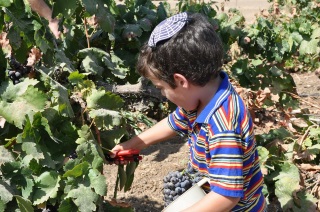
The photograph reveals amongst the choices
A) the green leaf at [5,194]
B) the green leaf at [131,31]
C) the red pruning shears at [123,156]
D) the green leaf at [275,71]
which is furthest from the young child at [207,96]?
the green leaf at [275,71]

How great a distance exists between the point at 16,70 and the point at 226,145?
2.90 ft

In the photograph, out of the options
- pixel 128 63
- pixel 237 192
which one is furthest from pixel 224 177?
pixel 128 63

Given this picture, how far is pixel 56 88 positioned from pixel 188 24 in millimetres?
540

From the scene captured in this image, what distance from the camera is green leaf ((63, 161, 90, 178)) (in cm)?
206

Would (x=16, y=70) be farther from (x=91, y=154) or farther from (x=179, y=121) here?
(x=179, y=121)

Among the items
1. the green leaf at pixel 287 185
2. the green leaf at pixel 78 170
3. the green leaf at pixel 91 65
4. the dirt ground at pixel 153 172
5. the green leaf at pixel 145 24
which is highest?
the green leaf at pixel 78 170

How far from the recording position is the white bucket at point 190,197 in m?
2.11

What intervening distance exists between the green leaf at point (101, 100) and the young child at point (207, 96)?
0.66ft

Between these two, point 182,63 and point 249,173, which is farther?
point 249,173

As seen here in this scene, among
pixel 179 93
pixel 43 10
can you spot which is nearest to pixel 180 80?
pixel 179 93

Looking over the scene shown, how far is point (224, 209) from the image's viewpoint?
78.8 inches

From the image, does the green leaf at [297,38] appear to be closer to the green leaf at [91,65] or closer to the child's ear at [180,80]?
the green leaf at [91,65]

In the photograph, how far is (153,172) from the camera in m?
3.94

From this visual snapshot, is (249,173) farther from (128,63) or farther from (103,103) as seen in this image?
(128,63)
